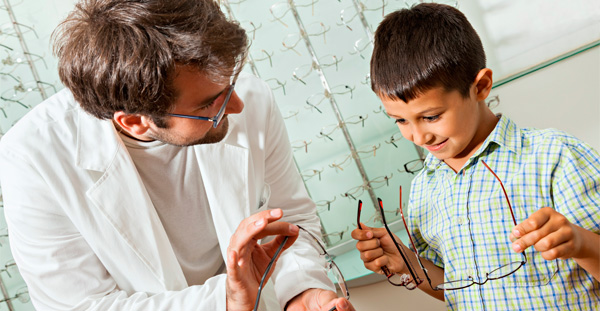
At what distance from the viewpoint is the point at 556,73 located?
5.16 feet

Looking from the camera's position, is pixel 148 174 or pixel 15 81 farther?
pixel 15 81

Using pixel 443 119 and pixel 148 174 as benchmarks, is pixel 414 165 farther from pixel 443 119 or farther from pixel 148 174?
pixel 148 174

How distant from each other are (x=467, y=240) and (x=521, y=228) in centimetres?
22

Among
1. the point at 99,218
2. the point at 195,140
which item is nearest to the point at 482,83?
the point at 195,140

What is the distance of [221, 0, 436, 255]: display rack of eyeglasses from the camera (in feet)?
5.39

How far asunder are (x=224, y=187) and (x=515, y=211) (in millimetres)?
607

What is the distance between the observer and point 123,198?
1.15 m

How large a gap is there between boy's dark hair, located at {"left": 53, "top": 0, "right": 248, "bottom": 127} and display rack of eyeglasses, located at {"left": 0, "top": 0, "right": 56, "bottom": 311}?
2.02ft

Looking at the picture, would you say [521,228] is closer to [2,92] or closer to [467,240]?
[467,240]

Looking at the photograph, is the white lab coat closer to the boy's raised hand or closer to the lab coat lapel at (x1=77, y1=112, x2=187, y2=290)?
the lab coat lapel at (x1=77, y1=112, x2=187, y2=290)

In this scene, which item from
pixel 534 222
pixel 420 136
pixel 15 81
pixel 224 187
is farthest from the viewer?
pixel 15 81

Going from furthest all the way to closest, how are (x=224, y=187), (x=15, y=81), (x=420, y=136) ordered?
(x=15, y=81), (x=224, y=187), (x=420, y=136)

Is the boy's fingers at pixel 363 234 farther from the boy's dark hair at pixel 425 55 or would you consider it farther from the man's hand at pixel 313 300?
the boy's dark hair at pixel 425 55

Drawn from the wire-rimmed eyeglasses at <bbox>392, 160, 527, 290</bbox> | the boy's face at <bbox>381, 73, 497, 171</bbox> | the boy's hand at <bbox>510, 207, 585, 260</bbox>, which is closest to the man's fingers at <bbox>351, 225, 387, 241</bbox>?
the wire-rimmed eyeglasses at <bbox>392, 160, 527, 290</bbox>
